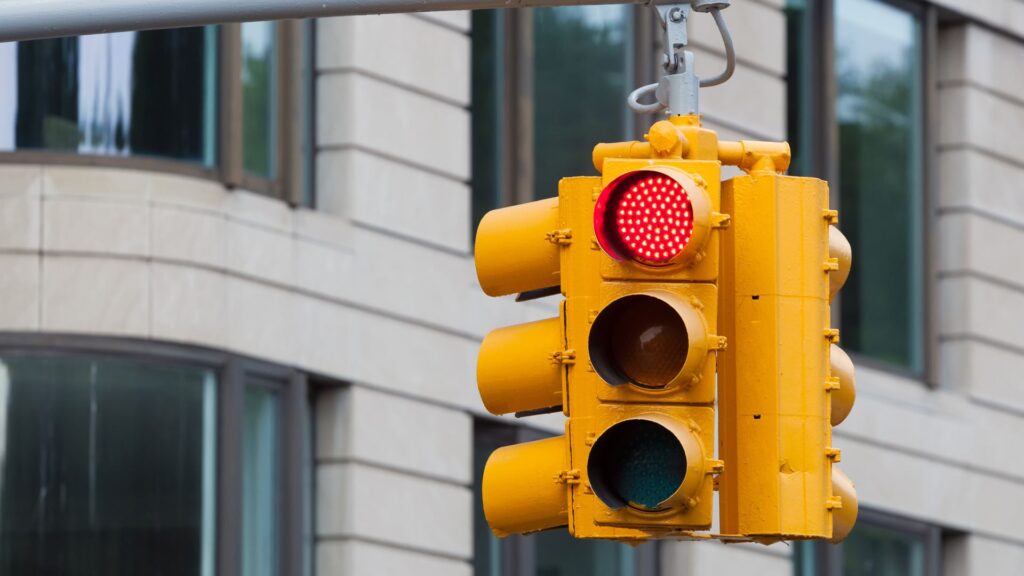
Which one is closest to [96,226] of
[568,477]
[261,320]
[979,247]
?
[261,320]

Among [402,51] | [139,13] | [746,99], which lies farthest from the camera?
[746,99]

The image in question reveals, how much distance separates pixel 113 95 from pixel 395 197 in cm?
278

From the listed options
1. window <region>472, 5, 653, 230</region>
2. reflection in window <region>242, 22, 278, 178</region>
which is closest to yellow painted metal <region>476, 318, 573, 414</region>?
reflection in window <region>242, 22, 278, 178</region>

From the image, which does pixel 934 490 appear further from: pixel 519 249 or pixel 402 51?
pixel 519 249

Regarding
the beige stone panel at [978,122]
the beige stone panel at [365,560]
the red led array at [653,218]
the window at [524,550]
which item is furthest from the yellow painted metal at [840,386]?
the beige stone panel at [978,122]

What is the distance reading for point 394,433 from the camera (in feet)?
65.4

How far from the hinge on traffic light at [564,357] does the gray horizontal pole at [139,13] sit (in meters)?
1.15

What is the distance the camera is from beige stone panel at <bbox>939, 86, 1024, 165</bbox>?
26516 mm

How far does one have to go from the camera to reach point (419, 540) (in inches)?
789

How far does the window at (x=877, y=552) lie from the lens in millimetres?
24797

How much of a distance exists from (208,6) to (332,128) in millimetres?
11666

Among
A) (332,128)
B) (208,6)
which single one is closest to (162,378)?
(332,128)

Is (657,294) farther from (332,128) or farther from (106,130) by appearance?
(332,128)

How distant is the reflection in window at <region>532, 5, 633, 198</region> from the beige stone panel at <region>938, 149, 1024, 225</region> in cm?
476
